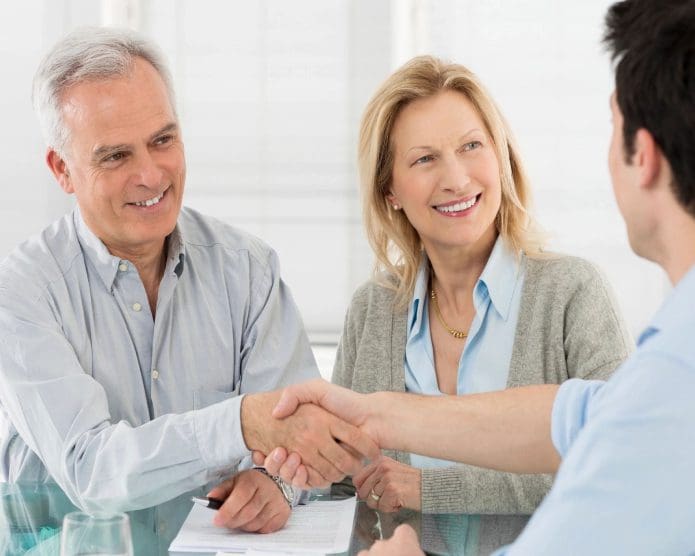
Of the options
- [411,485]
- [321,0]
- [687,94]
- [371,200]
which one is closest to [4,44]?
[321,0]

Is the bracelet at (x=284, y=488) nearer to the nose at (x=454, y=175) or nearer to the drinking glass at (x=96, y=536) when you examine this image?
the drinking glass at (x=96, y=536)

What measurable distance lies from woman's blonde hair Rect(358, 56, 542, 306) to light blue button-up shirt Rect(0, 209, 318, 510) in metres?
0.36

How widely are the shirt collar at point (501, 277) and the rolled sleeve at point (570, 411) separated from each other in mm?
752

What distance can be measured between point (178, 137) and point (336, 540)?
0.97 metres

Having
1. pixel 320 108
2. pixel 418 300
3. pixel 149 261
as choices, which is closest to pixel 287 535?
pixel 149 261

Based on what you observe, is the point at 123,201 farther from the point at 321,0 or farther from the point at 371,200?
the point at 321,0

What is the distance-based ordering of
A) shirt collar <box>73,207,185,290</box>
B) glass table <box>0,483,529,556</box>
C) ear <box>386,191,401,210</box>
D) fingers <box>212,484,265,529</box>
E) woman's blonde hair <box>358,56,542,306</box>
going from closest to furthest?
glass table <box>0,483,529,556</box> → fingers <box>212,484,265,529</box> → shirt collar <box>73,207,185,290</box> → woman's blonde hair <box>358,56,542,306</box> → ear <box>386,191,401,210</box>

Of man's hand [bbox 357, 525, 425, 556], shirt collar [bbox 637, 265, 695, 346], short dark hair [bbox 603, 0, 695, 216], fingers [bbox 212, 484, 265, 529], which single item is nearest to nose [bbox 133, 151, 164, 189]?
fingers [bbox 212, 484, 265, 529]

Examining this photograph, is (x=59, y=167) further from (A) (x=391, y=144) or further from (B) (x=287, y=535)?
(B) (x=287, y=535)

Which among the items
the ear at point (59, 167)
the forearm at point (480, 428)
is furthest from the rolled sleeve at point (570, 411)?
the ear at point (59, 167)

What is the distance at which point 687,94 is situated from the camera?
1.12 metres

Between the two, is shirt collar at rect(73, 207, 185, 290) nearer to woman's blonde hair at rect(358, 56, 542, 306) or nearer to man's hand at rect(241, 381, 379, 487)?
man's hand at rect(241, 381, 379, 487)

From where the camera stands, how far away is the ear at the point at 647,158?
1.17 meters

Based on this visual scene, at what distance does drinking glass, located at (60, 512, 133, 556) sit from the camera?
4.49 feet
